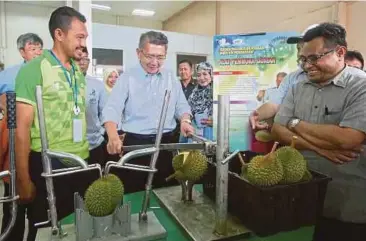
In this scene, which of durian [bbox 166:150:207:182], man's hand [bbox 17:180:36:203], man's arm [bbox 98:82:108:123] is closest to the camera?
durian [bbox 166:150:207:182]

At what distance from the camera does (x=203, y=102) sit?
3.61m

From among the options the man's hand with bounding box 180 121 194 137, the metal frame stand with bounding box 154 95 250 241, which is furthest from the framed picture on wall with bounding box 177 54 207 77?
the metal frame stand with bounding box 154 95 250 241

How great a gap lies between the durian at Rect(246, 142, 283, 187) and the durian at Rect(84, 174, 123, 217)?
1.26 feet

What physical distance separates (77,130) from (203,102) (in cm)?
230

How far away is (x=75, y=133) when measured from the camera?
144cm

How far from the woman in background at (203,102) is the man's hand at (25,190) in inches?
92.7

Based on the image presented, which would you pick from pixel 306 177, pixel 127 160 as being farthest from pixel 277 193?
pixel 127 160

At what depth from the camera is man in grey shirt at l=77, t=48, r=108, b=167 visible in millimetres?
2010

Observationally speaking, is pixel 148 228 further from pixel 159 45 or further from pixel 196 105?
pixel 196 105

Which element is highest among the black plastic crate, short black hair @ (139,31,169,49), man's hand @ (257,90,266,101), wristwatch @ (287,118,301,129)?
short black hair @ (139,31,169,49)

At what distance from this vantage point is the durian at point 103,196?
0.81m

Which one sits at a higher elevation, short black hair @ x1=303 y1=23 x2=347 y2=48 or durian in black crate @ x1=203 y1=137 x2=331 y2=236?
short black hair @ x1=303 y1=23 x2=347 y2=48

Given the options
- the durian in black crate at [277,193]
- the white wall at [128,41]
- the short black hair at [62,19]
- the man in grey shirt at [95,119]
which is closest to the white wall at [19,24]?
the white wall at [128,41]

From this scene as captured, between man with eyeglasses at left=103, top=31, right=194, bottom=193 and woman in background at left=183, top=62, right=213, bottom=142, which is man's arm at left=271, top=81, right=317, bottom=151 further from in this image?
woman in background at left=183, top=62, right=213, bottom=142
